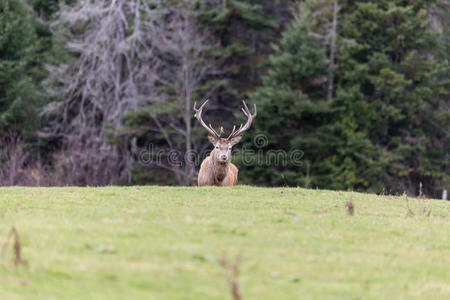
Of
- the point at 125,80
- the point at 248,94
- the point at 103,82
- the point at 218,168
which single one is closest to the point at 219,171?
the point at 218,168

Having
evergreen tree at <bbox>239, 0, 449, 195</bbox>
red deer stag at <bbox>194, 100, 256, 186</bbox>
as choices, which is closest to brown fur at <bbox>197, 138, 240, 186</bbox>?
red deer stag at <bbox>194, 100, 256, 186</bbox>

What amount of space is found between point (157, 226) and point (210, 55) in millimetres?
27393

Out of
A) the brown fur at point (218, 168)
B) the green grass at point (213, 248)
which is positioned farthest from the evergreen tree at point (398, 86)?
the green grass at point (213, 248)

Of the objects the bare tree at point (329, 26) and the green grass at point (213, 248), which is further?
the bare tree at point (329, 26)

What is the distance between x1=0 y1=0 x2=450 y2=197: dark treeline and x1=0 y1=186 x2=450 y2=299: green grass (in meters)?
20.1

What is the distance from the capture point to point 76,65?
36.2m

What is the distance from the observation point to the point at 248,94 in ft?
114

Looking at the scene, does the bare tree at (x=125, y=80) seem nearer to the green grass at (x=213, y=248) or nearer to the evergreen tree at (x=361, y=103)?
the evergreen tree at (x=361, y=103)

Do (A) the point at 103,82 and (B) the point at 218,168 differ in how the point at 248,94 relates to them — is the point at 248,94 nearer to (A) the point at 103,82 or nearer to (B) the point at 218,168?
(A) the point at 103,82

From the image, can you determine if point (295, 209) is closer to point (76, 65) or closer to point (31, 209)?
point (31, 209)

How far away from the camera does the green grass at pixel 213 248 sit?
7.27 m

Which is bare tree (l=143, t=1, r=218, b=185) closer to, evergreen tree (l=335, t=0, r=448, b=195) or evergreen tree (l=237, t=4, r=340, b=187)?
evergreen tree (l=237, t=4, r=340, b=187)

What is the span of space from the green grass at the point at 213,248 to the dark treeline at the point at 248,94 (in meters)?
20.1

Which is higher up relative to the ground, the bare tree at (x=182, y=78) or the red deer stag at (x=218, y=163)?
the bare tree at (x=182, y=78)
